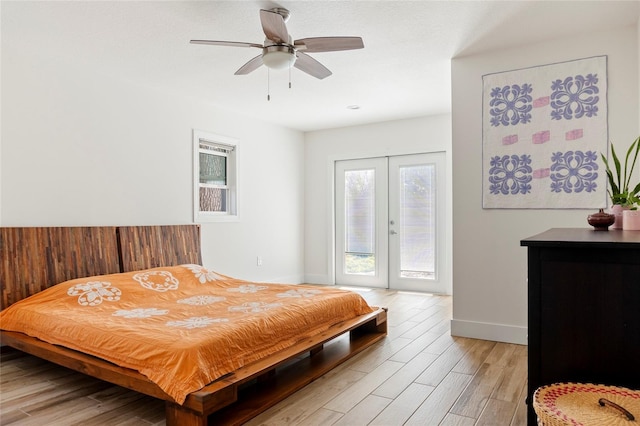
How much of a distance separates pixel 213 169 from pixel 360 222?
2341mm

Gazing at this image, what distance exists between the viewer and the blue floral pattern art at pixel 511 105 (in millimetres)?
3418

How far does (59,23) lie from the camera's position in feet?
9.64

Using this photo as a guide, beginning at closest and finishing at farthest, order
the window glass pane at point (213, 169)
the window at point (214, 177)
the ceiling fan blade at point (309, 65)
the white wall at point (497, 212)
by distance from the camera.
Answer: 1. the ceiling fan blade at point (309, 65)
2. the white wall at point (497, 212)
3. the window at point (214, 177)
4. the window glass pane at point (213, 169)

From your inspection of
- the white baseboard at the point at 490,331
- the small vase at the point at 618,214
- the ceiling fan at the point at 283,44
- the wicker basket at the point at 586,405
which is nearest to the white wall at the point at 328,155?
the white baseboard at the point at 490,331

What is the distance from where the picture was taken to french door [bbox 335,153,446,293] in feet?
18.8

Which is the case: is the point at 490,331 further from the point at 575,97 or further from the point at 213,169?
the point at 213,169

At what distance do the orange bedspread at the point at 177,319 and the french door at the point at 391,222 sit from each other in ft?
8.03

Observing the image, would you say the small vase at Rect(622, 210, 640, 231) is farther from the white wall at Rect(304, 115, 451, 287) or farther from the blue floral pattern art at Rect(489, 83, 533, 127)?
the white wall at Rect(304, 115, 451, 287)

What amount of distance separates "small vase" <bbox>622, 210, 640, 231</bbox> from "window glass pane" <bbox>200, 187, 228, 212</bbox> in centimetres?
418

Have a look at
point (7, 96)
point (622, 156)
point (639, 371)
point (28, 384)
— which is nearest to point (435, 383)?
point (639, 371)

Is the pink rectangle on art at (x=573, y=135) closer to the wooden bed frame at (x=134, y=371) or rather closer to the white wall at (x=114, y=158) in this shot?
the wooden bed frame at (x=134, y=371)

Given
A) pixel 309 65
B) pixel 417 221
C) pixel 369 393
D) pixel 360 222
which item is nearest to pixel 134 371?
pixel 369 393

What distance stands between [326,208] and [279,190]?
2.69ft

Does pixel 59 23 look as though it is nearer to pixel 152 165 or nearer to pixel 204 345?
pixel 152 165
